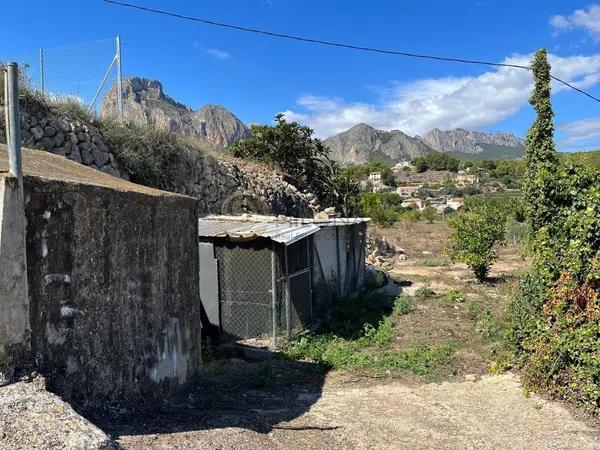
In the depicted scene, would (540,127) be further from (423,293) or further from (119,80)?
(119,80)

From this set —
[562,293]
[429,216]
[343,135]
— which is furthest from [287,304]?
[343,135]

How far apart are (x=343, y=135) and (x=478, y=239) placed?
4856 inches

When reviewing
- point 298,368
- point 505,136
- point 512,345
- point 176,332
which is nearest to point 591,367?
point 512,345

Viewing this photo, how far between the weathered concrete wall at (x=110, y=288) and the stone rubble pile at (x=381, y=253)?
52.3ft

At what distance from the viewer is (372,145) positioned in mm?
132500

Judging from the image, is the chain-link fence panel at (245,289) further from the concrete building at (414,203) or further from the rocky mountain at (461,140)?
the rocky mountain at (461,140)

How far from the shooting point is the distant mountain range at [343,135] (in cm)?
1556

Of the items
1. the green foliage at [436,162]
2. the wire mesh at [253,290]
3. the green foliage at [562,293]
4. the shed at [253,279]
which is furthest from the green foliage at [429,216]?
the green foliage at [436,162]

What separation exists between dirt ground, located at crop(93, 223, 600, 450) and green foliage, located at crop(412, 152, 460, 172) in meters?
89.8

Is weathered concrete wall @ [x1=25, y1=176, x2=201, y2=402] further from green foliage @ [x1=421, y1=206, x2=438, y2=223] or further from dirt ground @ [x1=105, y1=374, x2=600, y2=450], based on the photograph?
green foliage @ [x1=421, y1=206, x2=438, y2=223]

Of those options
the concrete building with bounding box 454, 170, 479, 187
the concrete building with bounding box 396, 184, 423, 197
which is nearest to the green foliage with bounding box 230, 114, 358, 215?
the concrete building with bounding box 396, 184, 423, 197

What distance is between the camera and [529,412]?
6.07 metres

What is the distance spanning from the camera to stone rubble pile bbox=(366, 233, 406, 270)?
844 inches

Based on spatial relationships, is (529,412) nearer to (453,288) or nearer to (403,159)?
(453,288)
